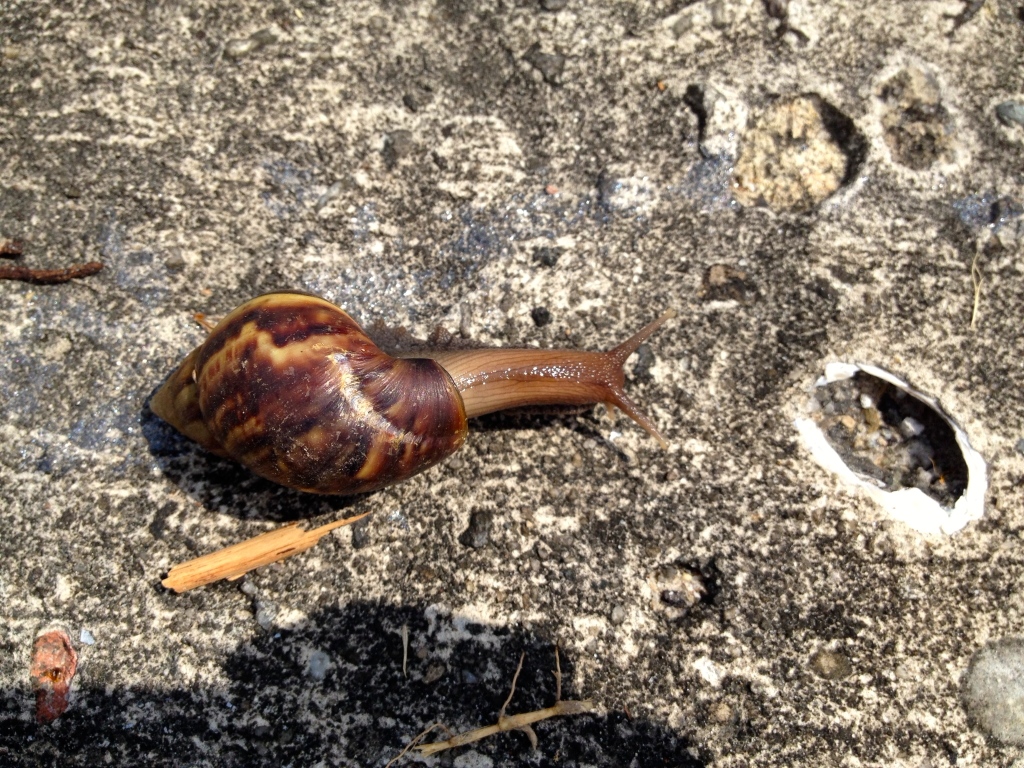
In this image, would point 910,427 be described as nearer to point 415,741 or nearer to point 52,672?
point 415,741

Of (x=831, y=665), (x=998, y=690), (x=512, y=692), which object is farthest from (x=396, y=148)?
(x=998, y=690)

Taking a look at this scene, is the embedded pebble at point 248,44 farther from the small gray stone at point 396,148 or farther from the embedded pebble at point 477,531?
the embedded pebble at point 477,531

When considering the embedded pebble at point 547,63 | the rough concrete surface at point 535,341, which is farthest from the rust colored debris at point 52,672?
the embedded pebble at point 547,63

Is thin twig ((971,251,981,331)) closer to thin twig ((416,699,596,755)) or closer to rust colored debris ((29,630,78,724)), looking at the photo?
thin twig ((416,699,596,755))

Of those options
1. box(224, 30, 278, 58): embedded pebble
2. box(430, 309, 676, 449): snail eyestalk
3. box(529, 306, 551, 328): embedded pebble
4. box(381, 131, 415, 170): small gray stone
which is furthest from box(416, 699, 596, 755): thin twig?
box(224, 30, 278, 58): embedded pebble

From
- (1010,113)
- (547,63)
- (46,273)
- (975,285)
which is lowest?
(46,273)

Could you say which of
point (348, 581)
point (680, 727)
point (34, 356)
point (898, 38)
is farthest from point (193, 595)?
point (898, 38)
